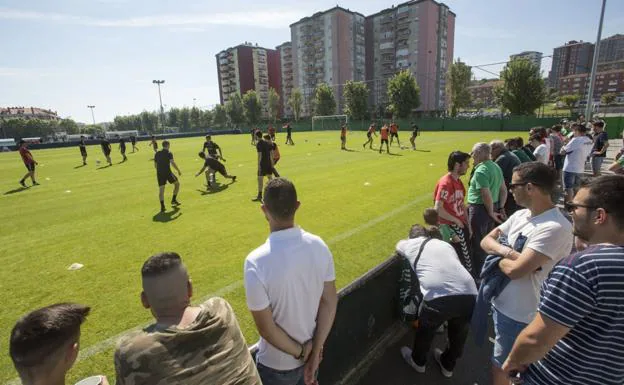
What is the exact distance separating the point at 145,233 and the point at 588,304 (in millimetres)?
8030

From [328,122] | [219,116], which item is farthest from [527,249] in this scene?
[219,116]

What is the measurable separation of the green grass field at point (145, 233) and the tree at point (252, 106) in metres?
66.8

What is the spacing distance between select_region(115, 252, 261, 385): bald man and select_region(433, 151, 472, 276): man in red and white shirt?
3638mm

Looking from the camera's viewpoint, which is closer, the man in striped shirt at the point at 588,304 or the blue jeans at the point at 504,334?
the man in striped shirt at the point at 588,304

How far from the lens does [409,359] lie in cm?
345

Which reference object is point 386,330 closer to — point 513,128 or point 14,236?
point 14,236

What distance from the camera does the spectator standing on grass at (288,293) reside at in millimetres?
1897

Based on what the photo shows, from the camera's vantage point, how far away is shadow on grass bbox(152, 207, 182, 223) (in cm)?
856

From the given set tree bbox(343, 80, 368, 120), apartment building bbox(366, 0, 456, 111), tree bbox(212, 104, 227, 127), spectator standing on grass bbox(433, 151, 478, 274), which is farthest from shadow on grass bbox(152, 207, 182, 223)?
tree bbox(212, 104, 227, 127)

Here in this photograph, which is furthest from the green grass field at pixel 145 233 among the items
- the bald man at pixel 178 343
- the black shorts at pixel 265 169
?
the bald man at pixel 178 343

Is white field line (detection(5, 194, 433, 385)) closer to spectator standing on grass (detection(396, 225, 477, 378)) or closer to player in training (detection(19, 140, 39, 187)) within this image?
spectator standing on grass (detection(396, 225, 477, 378))

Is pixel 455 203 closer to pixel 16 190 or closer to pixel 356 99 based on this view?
pixel 16 190

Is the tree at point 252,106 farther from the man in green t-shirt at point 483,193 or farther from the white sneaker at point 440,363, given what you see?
the white sneaker at point 440,363

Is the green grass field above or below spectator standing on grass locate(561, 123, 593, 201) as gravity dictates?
below
